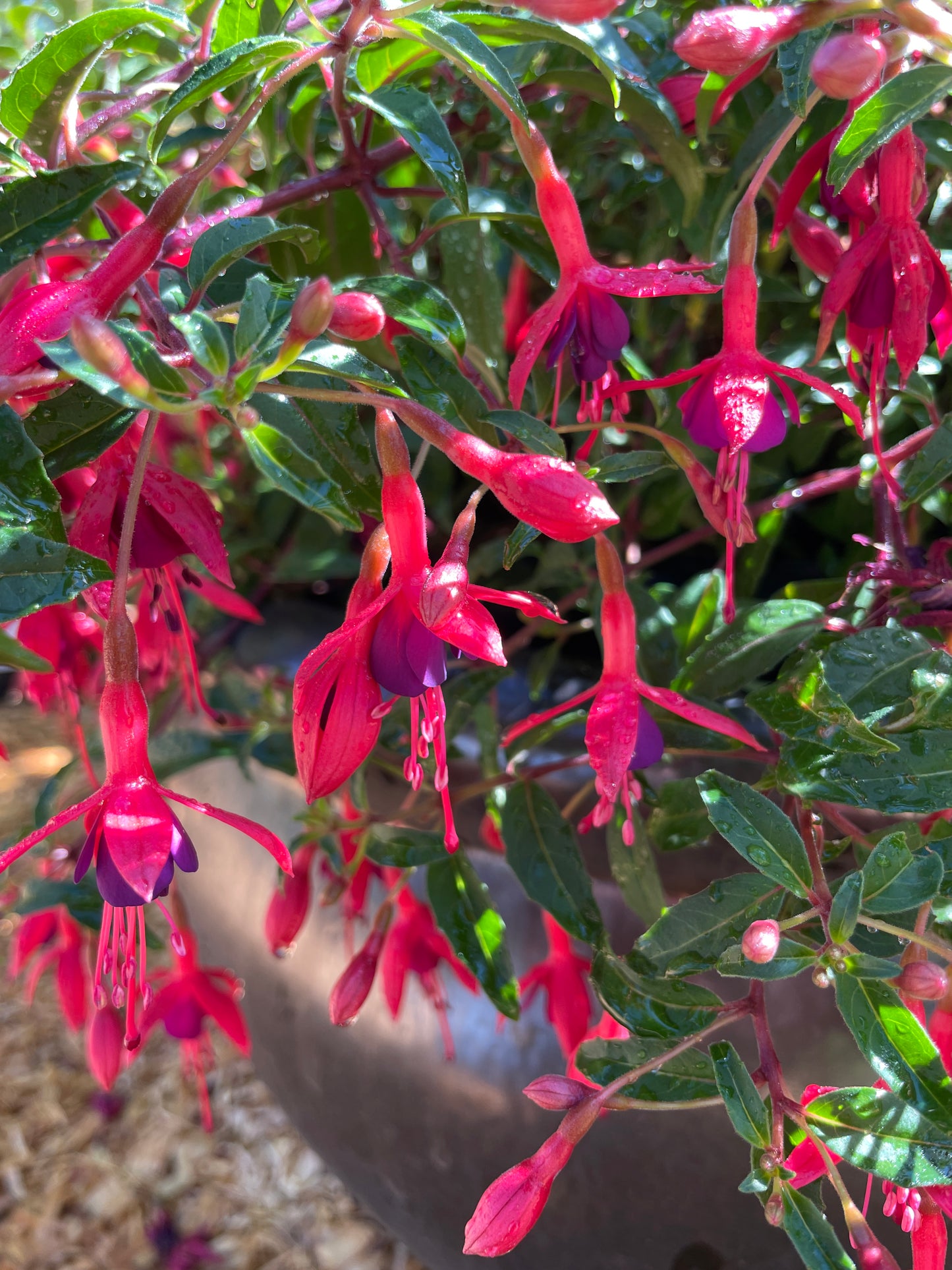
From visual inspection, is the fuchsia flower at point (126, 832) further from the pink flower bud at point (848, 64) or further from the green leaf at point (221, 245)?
the pink flower bud at point (848, 64)

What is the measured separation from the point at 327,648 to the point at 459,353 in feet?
0.41

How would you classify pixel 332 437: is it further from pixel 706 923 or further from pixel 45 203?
pixel 706 923

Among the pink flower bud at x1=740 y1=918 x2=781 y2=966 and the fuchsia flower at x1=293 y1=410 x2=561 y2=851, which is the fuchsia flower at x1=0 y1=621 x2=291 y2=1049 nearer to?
the fuchsia flower at x1=293 y1=410 x2=561 y2=851

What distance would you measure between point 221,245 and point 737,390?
167 millimetres

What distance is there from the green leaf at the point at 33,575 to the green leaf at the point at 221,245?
9 centimetres

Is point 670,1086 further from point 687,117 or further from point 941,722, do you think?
point 687,117

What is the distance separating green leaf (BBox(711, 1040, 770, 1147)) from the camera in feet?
1.06

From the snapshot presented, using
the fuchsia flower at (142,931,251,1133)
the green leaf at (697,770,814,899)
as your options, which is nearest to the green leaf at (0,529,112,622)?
the green leaf at (697,770,814,899)

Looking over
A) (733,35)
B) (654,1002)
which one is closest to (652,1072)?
(654,1002)

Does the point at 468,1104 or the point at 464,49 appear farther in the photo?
the point at 468,1104

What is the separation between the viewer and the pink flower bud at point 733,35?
27cm

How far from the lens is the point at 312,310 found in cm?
23

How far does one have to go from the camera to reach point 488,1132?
0.57 m

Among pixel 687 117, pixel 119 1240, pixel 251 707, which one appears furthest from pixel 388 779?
pixel 119 1240
